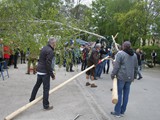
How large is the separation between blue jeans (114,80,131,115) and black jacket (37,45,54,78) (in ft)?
5.76

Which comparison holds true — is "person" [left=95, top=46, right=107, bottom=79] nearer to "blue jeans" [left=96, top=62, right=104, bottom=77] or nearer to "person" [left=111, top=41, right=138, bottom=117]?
Answer: "blue jeans" [left=96, top=62, right=104, bottom=77]

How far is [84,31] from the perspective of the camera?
32.8 feet

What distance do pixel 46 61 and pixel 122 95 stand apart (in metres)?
2.16

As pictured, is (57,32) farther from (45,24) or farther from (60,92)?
(60,92)

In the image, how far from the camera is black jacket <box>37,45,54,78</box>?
7.00 metres

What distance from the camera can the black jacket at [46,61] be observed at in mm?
6996

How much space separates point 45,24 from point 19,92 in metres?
2.53

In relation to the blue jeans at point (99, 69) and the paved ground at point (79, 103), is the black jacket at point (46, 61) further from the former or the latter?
the blue jeans at point (99, 69)

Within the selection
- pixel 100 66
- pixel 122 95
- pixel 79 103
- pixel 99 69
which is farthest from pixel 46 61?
pixel 99 69

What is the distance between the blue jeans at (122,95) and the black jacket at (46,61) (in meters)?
1.76

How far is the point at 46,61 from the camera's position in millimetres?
7020

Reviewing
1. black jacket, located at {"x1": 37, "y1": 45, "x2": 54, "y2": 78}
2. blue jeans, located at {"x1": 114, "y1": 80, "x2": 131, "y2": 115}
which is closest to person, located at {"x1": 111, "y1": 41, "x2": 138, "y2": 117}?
blue jeans, located at {"x1": 114, "y1": 80, "x2": 131, "y2": 115}

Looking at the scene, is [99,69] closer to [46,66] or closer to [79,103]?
[79,103]

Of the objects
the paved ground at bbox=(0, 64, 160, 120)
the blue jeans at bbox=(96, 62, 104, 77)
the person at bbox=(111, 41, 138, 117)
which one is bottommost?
the paved ground at bbox=(0, 64, 160, 120)
